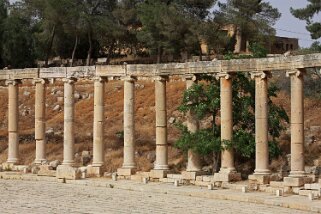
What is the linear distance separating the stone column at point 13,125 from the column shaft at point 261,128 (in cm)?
1660

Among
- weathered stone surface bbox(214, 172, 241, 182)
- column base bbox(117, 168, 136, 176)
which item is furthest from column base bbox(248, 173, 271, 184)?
column base bbox(117, 168, 136, 176)

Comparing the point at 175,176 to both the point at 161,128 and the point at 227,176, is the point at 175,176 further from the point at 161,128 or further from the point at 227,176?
the point at 227,176

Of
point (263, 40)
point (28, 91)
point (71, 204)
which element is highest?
point (263, 40)

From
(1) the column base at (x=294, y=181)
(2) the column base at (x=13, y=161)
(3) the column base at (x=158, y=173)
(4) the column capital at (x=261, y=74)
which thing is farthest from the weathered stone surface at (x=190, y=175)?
(2) the column base at (x=13, y=161)

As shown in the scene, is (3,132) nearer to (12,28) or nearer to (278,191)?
(12,28)

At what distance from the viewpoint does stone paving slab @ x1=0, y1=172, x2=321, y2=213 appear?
27703mm

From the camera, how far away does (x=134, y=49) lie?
8750 centimetres

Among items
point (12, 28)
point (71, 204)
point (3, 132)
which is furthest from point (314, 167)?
point (12, 28)

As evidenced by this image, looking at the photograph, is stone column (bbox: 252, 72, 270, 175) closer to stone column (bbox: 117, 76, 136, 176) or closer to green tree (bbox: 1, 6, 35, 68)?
stone column (bbox: 117, 76, 136, 176)

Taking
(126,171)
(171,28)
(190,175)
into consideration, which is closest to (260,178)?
(190,175)

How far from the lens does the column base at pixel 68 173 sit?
39.0 metres

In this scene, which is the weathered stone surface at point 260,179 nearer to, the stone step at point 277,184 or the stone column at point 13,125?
the stone step at point 277,184

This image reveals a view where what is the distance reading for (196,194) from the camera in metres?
31.9

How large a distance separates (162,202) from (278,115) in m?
10.8
